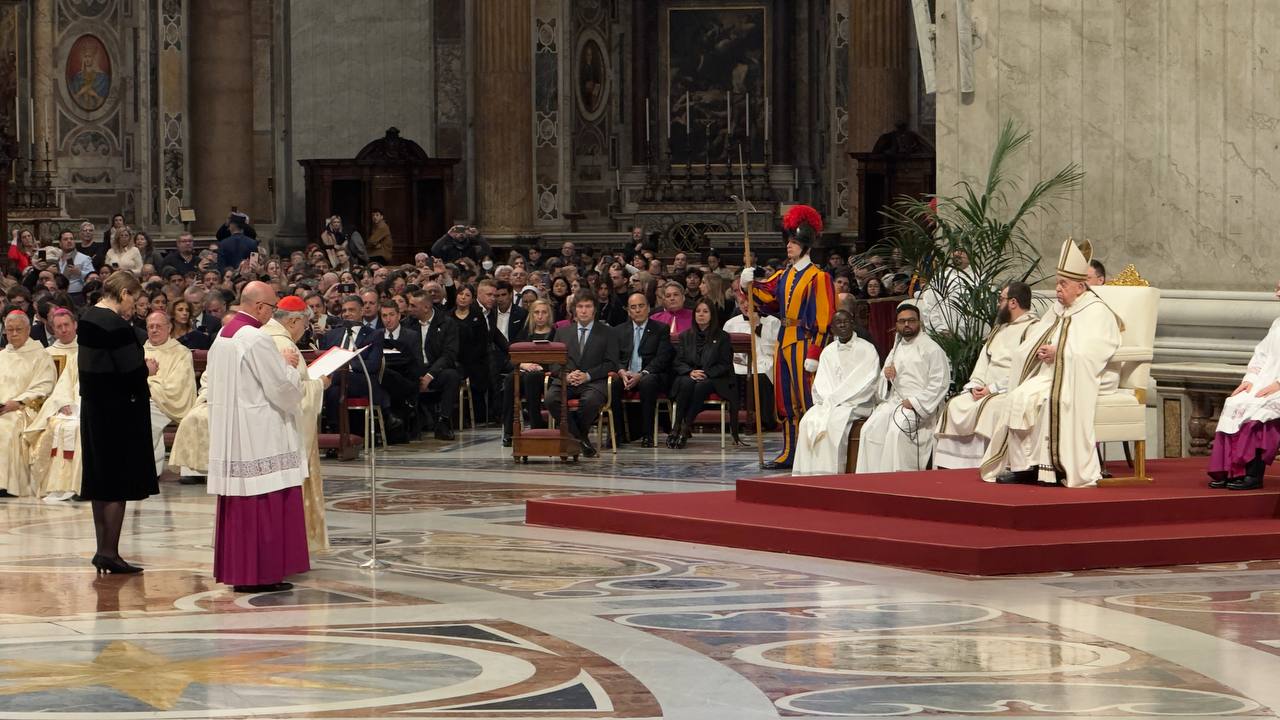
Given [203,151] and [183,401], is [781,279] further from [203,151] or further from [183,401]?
[203,151]

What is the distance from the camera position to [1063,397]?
34.4ft

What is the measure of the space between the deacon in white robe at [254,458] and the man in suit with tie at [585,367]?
224 inches

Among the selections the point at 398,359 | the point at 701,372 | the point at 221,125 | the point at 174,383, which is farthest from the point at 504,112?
the point at 174,383

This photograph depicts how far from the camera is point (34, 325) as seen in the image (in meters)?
15.4

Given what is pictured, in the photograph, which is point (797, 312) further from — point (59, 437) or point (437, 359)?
point (59, 437)

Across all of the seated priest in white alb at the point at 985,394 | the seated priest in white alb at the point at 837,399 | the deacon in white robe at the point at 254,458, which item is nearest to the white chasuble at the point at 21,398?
the deacon in white robe at the point at 254,458

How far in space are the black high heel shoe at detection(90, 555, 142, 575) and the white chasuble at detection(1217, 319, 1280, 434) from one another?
17.5ft

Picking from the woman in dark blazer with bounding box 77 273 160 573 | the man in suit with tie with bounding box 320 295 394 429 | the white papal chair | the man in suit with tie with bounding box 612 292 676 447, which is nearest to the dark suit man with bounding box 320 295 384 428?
the man in suit with tie with bounding box 320 295 394 429

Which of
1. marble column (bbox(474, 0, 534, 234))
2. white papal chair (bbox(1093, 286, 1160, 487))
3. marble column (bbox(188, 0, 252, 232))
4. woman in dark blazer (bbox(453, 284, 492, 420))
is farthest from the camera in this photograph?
marble column (bbox(188, 0, 252, 232))

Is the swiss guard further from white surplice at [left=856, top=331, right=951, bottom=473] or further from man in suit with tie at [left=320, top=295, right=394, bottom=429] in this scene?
man in suit with tie at [left=320, top=295, right=394, bottom=429]

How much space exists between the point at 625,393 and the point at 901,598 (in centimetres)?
743

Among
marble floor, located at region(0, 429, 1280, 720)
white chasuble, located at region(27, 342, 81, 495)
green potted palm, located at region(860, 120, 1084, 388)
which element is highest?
green potted palm, located at region(860, 120, 1084, 388)

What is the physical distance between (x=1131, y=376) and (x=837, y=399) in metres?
2.50

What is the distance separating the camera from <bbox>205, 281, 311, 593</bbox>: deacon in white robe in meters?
8.82
